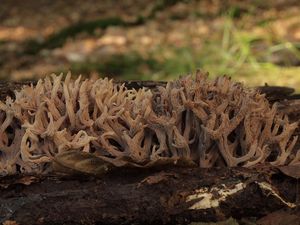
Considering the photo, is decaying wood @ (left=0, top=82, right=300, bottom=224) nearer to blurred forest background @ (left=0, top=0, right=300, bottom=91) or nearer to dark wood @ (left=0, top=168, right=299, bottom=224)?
dark wood @ (left=0, top=168, right=299, bottom=224)

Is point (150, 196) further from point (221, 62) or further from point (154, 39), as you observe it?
point (154, 39)

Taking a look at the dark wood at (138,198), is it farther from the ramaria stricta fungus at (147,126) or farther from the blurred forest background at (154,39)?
the blurred forest background at (154,39)

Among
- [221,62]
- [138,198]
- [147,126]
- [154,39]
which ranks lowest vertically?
[138,198]

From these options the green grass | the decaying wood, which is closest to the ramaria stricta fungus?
the decaying wood

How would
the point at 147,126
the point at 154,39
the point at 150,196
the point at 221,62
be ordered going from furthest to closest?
1. the point at 154,39
2. the point at 221,62
3. the point at 147,126
4. the point at 150,196

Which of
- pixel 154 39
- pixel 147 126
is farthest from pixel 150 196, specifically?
pixel 154 39

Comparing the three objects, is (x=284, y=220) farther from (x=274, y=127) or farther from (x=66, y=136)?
(x=66, y=136)

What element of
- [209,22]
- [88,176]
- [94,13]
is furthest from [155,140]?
[94,13]

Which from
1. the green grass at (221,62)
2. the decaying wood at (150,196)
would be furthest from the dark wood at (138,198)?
the green grass at (221,62)
